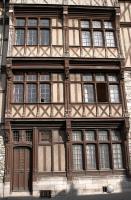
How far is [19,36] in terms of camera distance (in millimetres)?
16344

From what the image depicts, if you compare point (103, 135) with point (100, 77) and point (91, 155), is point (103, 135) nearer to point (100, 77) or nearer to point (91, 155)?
point (91, 155)

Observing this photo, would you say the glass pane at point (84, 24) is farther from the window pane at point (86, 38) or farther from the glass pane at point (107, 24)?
the glass pane at point (107, 24)

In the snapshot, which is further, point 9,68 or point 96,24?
point 96,24

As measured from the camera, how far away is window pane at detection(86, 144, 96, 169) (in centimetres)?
1466

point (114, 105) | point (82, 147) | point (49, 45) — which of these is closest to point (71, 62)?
point (49, 45)

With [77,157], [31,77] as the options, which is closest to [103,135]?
[77,157]

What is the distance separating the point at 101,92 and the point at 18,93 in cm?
430

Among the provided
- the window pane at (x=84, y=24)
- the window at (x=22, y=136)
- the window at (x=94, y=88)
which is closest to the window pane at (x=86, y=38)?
the window pane at (x=84, y=24)

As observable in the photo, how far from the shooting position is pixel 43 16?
1678 centimetres

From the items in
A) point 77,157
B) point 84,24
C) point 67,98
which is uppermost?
point 84,24

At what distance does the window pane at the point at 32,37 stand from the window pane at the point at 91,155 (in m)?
6.24

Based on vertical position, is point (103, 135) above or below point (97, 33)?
below

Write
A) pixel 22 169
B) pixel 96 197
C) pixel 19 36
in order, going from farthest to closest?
pixel 19 36, pixel 22 169, pixel 96 197

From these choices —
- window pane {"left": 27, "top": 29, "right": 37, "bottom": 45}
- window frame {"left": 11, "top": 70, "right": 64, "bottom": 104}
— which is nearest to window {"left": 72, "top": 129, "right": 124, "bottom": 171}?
window frame {"left": 11, "top": 70, "right": 64, "bottom": 104}
